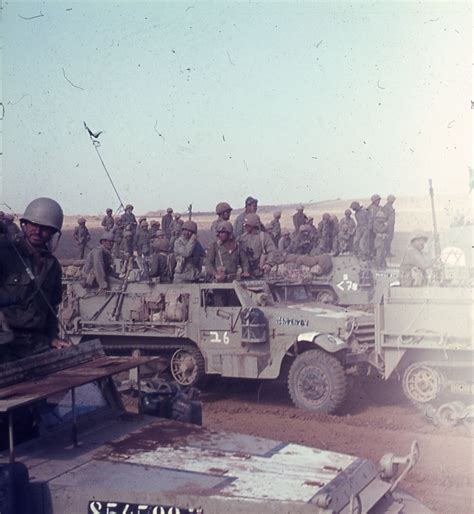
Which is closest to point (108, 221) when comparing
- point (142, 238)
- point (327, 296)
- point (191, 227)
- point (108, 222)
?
point (108, 222)

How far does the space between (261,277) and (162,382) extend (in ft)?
18.6

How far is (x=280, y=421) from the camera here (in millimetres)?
10453

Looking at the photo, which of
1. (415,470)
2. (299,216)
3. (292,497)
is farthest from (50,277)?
(299,216)

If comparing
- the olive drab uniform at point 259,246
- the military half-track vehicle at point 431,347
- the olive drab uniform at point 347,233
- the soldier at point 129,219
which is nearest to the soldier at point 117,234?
the soldier at point 129,219

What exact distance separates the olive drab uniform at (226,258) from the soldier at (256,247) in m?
0.16

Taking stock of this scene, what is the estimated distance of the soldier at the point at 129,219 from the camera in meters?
24.4

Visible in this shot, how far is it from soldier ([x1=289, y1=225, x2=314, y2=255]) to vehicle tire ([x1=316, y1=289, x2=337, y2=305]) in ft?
12.7

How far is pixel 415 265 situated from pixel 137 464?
8.13m

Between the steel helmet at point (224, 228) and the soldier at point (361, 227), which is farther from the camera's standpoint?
the soldier at point (361, 227)

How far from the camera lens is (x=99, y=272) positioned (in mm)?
12516

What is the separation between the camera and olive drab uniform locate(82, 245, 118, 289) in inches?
491

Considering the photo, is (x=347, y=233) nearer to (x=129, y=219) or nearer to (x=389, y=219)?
(x=389, y=219)

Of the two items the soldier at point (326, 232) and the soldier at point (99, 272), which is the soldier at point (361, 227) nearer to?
the soldier at point (326, 232)

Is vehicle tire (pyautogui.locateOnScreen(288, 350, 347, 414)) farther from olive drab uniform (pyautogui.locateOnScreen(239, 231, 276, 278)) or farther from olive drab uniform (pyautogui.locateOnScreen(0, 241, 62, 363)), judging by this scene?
olive drab uniform (pyautogui.locateOnScreen(0, 241, 62, 363))
